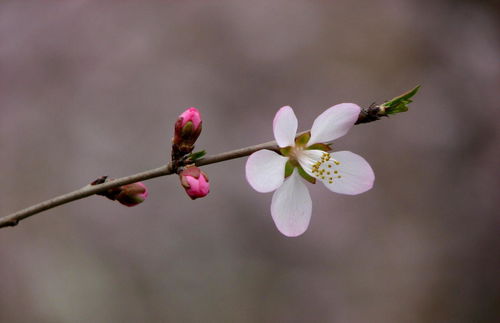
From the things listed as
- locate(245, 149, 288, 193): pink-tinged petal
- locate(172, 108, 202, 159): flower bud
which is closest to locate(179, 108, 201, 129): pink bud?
locate(172, 108, 202, 159): flower bud

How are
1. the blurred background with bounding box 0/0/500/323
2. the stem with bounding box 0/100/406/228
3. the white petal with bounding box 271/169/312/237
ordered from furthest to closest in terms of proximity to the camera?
the blurred background with bounding box 0/0/500/323 → the white petal with bounding box 271/169/312/237 → the stem with bounding box 0/100/406/228

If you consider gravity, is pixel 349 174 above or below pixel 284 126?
below

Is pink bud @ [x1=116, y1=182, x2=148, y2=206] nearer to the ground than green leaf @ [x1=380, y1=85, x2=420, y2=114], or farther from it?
nearer to the ground

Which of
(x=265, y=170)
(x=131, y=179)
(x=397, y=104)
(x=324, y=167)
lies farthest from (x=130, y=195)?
(x=397, y=104)

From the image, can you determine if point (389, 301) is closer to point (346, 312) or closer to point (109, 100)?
point (346, 312)

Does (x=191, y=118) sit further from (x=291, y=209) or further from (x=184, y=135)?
(x=291, y=209)

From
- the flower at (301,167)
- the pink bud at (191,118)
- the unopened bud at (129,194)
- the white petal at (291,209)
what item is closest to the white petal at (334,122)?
the flower at (301,167)

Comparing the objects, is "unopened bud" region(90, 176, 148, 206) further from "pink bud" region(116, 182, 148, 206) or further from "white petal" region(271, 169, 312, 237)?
"white petal" region(271, 169, 312, 237)
